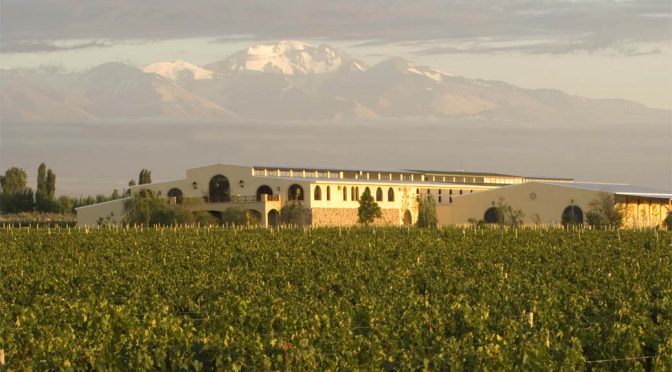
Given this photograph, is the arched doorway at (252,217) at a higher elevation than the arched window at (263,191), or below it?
below

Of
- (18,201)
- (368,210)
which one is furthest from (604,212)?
(18,201)

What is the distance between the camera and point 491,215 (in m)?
82.2

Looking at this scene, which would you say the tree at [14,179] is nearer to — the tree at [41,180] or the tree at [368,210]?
the tree at [41,180]

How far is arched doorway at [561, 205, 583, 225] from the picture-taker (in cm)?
7700

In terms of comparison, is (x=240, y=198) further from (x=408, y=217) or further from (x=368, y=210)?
(x=408, y=217)

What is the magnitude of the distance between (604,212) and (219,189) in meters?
27.8

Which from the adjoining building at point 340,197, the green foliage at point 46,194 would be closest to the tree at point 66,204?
the green foliage at point 46,194

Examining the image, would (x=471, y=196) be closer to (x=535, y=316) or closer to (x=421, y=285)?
(x=421, y=285)

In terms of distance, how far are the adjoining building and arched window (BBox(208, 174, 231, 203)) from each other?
0.24ft

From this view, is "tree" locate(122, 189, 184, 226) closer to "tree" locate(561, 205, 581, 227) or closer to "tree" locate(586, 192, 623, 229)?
"tree" locate(561, 205, 581, 227)

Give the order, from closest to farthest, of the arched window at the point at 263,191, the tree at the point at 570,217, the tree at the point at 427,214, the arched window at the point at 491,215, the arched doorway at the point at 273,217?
the tree at the point at 570,217 < the tree at the point at 427,214 < the arched doorway at the point at 273,217 < the arched window at the point at 491,215 < the arched window at the point at 263,191

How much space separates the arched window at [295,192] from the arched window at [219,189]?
5302 millimetres

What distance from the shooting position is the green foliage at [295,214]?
77688 mm

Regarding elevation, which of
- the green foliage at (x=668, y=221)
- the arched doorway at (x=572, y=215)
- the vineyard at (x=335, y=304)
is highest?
the arched doorway at (x=572, y=215)
